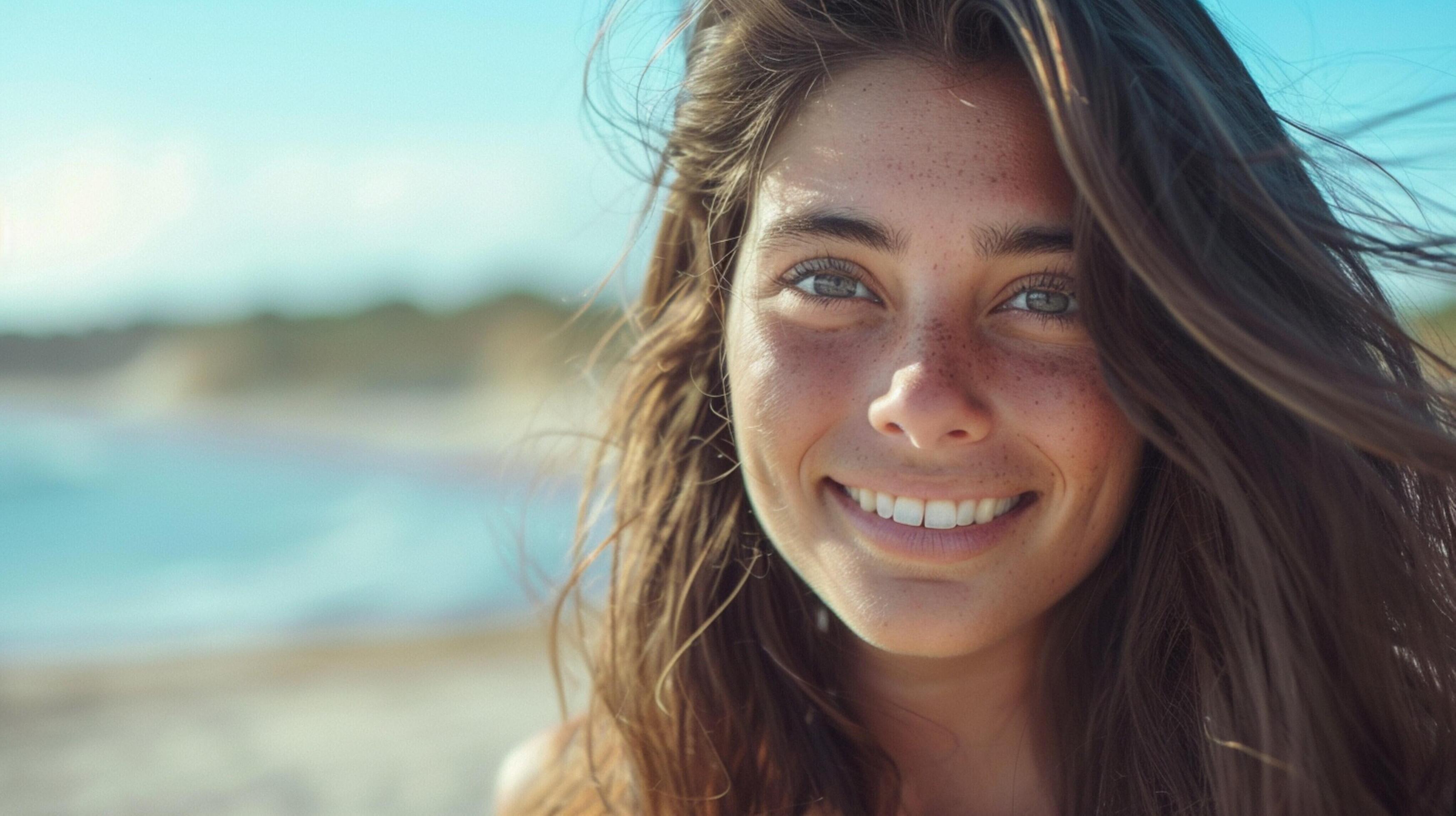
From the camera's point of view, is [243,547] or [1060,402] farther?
[243,547]

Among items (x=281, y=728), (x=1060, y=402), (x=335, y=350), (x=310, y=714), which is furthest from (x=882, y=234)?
(x=335, y=350)

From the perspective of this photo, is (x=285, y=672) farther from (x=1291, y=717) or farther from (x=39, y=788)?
(x=1291, y=717)

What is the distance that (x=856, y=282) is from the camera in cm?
167

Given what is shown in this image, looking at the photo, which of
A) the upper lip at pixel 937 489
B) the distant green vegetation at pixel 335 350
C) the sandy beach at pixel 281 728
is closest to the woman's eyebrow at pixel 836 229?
the upper lip at pixel 937 489

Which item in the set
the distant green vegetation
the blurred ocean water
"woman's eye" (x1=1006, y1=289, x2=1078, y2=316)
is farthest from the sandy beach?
the distant green vegetation

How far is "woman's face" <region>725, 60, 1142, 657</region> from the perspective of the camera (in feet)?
5.07

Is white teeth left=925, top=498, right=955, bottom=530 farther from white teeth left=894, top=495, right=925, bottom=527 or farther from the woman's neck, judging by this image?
the woman's neck

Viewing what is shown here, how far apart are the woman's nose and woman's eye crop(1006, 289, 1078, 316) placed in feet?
0.46

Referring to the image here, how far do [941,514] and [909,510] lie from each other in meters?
0.04

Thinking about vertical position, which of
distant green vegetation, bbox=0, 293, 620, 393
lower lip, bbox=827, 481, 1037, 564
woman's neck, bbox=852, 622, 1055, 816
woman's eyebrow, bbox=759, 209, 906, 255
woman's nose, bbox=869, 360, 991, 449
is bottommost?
woman's neck, bbox=852, 622, 1055, 816

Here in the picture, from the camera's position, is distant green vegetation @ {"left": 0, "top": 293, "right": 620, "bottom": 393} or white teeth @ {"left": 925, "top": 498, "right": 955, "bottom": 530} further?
distant green vegetation @ {"left": 0, "top": 293, "right": 620, "bottom": 393}

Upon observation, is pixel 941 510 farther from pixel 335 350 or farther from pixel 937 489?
pixel 335 350

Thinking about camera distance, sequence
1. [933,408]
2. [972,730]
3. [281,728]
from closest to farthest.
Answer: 1. [933,408]
2. [972,730]
3. [281,728]

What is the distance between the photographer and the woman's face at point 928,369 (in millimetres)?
1546
